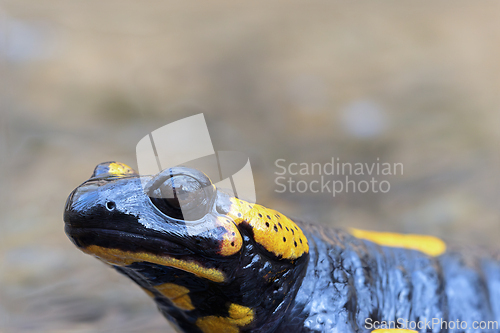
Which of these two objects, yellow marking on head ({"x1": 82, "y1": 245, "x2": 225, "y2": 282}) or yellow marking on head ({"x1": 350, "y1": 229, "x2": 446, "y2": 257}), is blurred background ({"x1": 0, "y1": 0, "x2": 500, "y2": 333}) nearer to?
yellow marking on head ({"x1": 350, "y1": 229, "x2": 446, "y2": 257})

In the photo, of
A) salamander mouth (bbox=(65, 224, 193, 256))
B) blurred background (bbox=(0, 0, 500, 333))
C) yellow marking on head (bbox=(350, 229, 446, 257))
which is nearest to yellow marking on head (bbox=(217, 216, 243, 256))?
salamander mouth (bbox=(65, 224, 193, 256))

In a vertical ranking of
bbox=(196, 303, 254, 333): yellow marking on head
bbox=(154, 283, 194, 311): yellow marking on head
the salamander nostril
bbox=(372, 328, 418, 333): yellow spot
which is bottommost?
bbox=(372, 328, 418, 333): yellow spot

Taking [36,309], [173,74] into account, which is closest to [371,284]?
[36,309]

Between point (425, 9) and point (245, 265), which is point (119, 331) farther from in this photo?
point (425, 9)

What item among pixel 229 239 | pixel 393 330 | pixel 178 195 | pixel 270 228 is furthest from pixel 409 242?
pixel 178 195

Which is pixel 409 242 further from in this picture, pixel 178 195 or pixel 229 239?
pixel 178 195

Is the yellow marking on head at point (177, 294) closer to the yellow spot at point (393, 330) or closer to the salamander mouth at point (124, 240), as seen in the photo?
the salamander mouth at point (124, 240)
